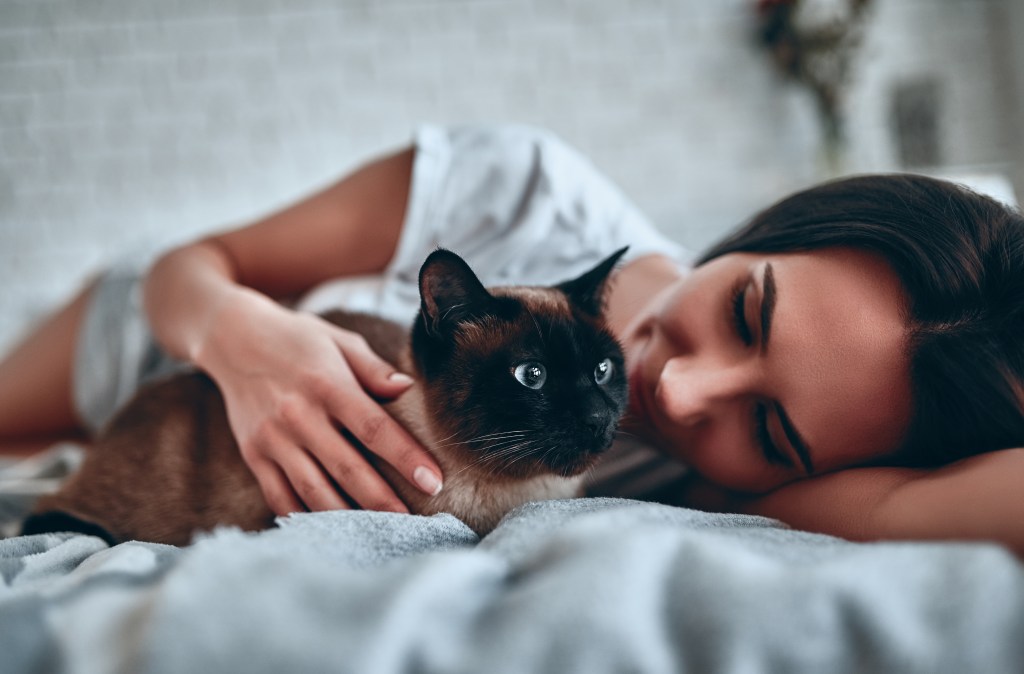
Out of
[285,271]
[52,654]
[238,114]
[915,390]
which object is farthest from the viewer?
[238,114]

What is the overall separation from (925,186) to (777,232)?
20cm

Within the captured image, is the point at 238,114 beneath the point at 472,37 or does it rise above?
beneath

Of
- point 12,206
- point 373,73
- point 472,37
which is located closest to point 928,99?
point 472,37

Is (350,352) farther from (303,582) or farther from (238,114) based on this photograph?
(238,114)

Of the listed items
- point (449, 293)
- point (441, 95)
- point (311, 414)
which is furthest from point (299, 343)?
point (441, 95)

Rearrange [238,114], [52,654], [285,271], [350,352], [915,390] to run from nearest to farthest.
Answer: [52,654]
[915,390]
[350,352]
[285,271]
[238,114]

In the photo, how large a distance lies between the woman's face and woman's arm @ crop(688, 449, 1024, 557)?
0.05m

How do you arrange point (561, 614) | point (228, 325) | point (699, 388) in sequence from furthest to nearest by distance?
point (228, 325), point (699, 388), point (561, 614)

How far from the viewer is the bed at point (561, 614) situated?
361 mm

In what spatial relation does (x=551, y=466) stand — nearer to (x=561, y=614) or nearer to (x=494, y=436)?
(x=494, y=436)

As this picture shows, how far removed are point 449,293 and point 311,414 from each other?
244 millimetres

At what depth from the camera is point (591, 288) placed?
2.81ft

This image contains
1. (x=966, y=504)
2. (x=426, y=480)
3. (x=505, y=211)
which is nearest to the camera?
(x=966, y=504)

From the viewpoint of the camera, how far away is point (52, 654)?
38 cm
